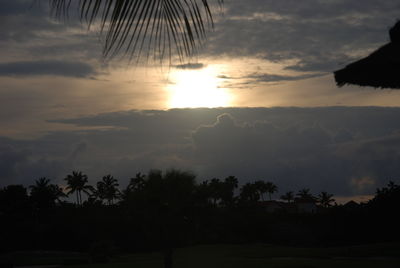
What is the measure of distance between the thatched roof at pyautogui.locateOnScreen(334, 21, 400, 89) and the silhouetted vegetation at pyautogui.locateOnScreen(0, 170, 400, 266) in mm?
32010

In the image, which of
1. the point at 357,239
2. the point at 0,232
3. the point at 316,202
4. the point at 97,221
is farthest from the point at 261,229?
the point at 316,202

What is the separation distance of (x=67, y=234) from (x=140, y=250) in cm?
917

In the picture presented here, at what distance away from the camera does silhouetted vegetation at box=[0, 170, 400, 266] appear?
119 feet

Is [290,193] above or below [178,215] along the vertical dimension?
above

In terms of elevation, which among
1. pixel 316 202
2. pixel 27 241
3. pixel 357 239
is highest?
pixel 316 202

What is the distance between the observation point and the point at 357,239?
53750mm

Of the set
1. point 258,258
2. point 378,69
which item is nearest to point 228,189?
point 258,258

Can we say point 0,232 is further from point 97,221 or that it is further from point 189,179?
point 189,179

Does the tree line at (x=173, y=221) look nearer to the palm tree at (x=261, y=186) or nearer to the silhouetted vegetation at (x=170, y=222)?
the silhouetted vegetation at (x=170, y=222)

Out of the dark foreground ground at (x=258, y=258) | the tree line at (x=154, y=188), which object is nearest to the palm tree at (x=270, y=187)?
the tree line at (x=154, y=188)

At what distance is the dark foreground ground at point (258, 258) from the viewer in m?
32.6

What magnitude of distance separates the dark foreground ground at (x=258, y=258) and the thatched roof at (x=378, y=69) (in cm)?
2614

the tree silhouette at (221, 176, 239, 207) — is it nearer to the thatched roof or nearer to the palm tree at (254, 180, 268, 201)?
the palm tree at (254, 180, 268, 201)

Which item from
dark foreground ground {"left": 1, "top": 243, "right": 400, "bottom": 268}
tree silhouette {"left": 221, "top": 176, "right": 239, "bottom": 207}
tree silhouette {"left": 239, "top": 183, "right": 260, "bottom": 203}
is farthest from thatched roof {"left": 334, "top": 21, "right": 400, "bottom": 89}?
tree silhouette {"left": 239, "top": 183, "right": 260, "bottom": 203}
